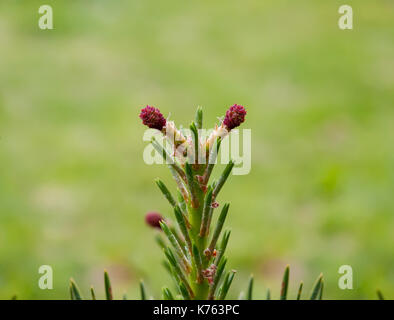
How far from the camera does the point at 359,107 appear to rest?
3.00 m

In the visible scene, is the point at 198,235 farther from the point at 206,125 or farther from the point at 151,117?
the point at 206,125

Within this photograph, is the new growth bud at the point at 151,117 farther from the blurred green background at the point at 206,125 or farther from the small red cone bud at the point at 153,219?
the blurred green background at the point at 206,125

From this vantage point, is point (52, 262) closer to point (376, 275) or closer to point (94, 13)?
point (376, 275)

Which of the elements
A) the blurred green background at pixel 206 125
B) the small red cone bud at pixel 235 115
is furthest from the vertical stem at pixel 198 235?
the blurred green background at pixel 206 125

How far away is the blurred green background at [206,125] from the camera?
2131 millimetres

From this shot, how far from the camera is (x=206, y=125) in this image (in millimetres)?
2822

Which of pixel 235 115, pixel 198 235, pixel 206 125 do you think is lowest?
pixel 198 235

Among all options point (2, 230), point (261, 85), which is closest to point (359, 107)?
point (261, 85)

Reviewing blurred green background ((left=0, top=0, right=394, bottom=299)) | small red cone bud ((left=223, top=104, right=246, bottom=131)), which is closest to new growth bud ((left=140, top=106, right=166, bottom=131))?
small red cone bud ((left=223, top=104, right=246, bottom=131))

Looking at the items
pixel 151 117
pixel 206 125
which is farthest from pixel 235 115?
pixel 206 125

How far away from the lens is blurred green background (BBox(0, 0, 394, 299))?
2.13 metres

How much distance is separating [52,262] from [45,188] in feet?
1.58

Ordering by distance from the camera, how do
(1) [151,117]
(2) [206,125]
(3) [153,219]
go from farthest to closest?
(2) [206,125]
(3) [153,219]
(1) [151,117]

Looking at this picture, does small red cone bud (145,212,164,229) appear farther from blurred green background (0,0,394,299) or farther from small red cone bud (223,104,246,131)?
blurred green background (0,0,394,299)
